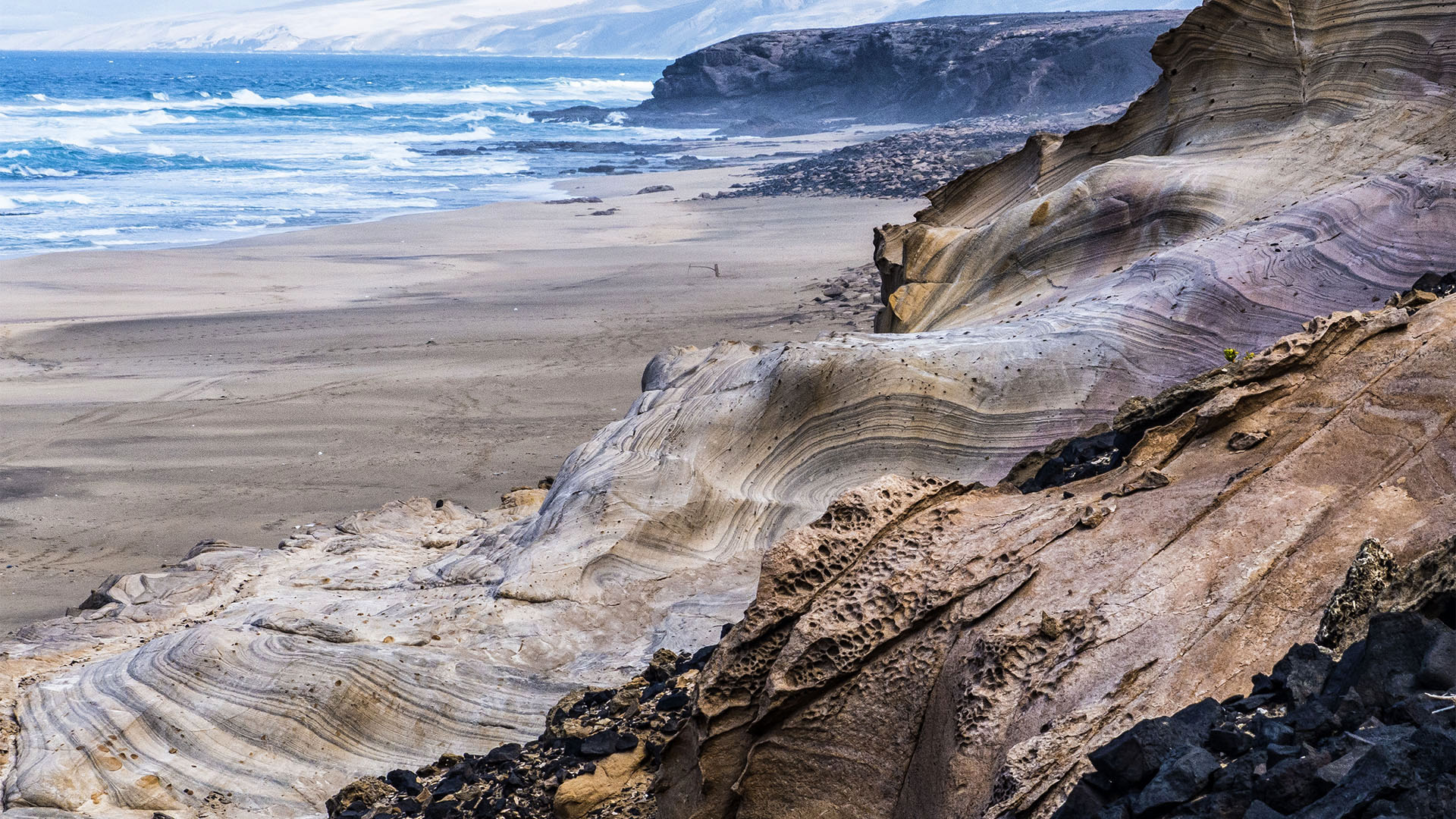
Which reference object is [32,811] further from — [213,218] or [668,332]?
[213,218]

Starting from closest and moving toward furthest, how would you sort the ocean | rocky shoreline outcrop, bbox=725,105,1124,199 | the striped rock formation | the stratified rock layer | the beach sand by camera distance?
1. the stratified rock layer
2. the striped rock formation
3. the beach sand
4. the ocean
5. rocky shoreline outcrop, bbox=725,105,1124,199

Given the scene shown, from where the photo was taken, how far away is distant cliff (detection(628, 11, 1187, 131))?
48125 millimetres

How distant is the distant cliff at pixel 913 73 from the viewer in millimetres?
48125

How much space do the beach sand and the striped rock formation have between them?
5.42 feet

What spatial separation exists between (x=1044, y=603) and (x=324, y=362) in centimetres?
1043

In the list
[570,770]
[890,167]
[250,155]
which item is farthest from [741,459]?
[250,155]

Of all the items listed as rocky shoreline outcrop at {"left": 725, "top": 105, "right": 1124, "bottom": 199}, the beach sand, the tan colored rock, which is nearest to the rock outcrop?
rocky shoreline outcrop at {"left": 725, "top": 105, "right": 1124, "bottom": 199}

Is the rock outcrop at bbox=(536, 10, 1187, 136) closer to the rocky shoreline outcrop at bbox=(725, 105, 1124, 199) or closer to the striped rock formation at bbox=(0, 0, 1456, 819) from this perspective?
the rocky shoreline outcrop at bbox=(725, 105, 1124, 199)

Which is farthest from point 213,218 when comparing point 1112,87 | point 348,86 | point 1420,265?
point 348,86

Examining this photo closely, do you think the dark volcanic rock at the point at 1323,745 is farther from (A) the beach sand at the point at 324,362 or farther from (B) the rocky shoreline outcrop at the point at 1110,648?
(A) the beach sand at the point at 324,362

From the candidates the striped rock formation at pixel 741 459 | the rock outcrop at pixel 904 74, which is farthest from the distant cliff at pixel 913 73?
the striped rock formation at pixel 741 459

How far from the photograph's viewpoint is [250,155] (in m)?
Answer: 35.0

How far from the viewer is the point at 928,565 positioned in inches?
128

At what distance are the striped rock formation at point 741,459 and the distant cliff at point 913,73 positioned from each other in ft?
136
